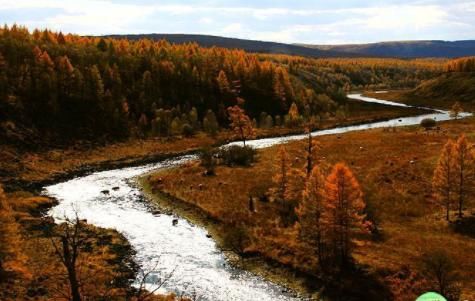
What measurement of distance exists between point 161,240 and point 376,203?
96.8 feet

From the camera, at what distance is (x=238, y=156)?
307ft

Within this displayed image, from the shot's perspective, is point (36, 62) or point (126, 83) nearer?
point (36, 62)

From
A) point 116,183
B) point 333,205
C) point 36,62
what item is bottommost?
point 116,183

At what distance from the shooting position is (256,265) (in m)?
48.8

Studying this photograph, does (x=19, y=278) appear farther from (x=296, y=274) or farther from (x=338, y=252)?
(x=338, y=252)

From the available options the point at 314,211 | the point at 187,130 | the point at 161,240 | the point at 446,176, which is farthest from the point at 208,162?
the point at 314,211

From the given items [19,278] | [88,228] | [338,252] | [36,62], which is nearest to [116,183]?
[88,228]

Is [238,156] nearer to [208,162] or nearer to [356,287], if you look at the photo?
[208,162]

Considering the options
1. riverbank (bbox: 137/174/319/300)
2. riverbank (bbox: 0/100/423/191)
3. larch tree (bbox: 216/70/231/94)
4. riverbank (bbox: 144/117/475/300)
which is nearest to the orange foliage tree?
riverbank (bbox: 137/174/319/300)

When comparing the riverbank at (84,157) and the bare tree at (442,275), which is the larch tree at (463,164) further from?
the riverbank at (84,157)

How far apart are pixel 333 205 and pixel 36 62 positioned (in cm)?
11243

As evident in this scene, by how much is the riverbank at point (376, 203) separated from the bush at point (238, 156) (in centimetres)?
252

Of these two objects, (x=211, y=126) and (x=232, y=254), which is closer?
(x=232, y=254)

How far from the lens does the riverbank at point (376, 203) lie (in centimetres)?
4647
